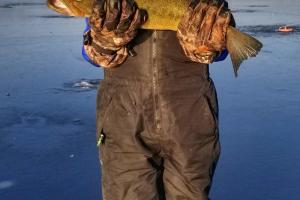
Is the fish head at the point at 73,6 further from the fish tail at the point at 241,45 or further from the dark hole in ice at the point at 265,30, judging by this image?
the dark hole in ice at the point at 265,30

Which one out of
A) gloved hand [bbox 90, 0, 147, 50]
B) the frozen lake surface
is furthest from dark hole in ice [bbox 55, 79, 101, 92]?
gloved hand [bbox 90, 0, 147, 50]

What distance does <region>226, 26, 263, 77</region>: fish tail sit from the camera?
2.20m

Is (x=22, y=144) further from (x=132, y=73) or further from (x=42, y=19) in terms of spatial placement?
(x=42, y=19)

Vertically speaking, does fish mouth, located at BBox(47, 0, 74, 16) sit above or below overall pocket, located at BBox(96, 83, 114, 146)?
above

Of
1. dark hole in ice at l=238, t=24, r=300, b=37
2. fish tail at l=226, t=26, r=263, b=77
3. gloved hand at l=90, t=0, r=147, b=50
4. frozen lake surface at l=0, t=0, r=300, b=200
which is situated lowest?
frozen lake surface at l=0, t=0, r=300, b=200

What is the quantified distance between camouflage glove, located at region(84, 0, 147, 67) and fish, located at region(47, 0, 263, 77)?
0.03m

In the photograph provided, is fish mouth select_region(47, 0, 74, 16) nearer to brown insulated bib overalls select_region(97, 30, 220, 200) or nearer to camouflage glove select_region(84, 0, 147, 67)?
camouflage glove select_region(84, 0, 147, 67)

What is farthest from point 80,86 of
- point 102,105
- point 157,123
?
point 157,123

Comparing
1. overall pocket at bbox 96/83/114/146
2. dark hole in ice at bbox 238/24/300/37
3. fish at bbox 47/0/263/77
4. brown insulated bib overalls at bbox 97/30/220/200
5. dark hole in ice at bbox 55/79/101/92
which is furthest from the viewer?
dark hole in ice at bbox 238/24/300/37

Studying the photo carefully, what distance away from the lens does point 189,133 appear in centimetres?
261

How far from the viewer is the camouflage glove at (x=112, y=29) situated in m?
2.19

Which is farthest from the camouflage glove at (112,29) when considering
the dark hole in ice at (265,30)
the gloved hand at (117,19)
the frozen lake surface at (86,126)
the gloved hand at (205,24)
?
the dark hole in ice at (265,30)

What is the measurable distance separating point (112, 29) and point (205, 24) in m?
0.42

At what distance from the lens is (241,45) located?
2209mm
